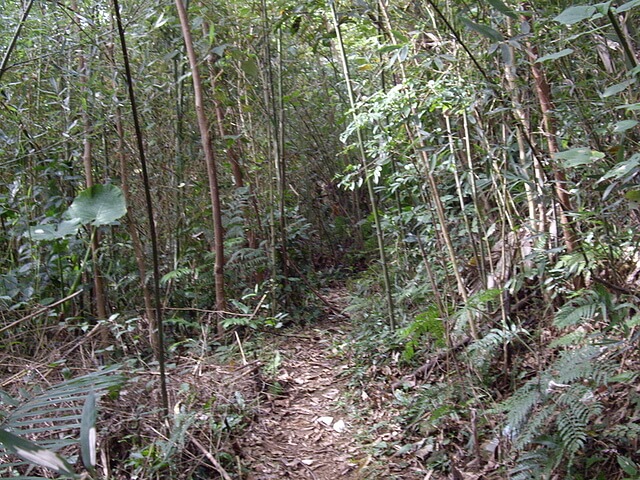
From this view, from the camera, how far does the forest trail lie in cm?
Result: 267

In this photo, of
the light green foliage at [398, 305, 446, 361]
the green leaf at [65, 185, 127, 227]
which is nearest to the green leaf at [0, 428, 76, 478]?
the green leaf at [65, 185, 127, 227]

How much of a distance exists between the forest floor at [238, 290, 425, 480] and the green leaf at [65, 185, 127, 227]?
130 cm

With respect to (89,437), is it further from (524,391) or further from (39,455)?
(524,391)

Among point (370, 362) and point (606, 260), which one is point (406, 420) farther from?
point (606, 260)

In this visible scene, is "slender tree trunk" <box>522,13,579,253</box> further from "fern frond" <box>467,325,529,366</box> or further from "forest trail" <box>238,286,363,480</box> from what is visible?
"forest trail" <box>238,286,363,480</box>

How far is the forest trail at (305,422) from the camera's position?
2.67 meters

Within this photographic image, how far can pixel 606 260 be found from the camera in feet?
7.52

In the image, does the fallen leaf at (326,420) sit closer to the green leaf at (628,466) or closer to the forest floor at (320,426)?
the forest floor at (320,426)

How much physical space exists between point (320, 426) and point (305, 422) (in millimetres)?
98

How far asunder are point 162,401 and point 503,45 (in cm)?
206

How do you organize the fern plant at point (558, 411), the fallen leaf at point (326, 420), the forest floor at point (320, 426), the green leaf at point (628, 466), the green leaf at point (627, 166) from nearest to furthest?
the green leaf at point (627, 166) → the green leaf at point (628, 466) → the fern plant at point (558, 411) → the forest floor at point (320, 426) → the fallen leaf at point (326, 420)

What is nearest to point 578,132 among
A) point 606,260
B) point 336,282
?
point 606,260

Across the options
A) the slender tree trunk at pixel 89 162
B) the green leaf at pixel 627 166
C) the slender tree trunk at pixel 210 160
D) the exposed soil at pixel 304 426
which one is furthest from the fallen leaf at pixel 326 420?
the green leaf at pixel 627 166

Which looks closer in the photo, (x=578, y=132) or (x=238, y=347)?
(x=578, y=132)
